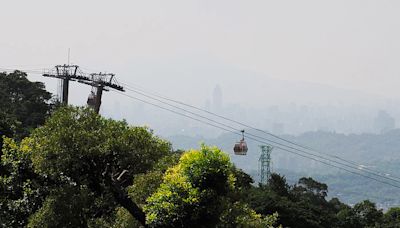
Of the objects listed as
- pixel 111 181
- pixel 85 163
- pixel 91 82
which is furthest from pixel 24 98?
pixel 85 163

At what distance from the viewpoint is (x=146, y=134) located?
15094 millimetres

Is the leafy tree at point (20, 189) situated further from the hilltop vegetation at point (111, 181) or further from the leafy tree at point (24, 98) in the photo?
the leafy tree at point (24, 98)

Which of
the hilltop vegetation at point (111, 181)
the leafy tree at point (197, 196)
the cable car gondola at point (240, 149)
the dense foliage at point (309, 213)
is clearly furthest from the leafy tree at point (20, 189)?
the dense foliage at point (309, 213)

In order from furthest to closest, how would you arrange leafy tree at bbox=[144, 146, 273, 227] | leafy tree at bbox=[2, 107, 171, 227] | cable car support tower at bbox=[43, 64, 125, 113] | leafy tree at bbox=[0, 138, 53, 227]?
cable car support tower at bbox=[43, 64, 125, 113] → leafy tree at bbox=[0, 138, 53, 227] → leafy tree at bbox=[2, 107, 171, 227] → leafy tree at bbox=[144, 146, 273, 227]

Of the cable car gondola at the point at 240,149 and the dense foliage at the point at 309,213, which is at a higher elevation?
the cable car gondola at the point at 240,149

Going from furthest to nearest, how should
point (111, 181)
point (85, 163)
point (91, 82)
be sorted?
point (91, 82) → point (111, 181) → point (85, 163)

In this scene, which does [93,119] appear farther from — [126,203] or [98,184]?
[126,203]

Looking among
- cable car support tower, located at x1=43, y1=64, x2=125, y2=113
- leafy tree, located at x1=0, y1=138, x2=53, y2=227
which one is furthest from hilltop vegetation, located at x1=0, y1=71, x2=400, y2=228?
cable car support tower, located at x1=43, y1=64, x2=125, y2=113

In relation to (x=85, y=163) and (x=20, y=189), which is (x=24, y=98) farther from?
(x=85, y=163)

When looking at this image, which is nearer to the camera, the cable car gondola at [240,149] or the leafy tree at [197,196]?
the leafy tree at [197,196]

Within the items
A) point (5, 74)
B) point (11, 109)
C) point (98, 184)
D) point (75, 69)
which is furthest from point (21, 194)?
point (5, 74)

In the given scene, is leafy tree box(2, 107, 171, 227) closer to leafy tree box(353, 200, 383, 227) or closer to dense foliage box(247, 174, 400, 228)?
dense foliage box(247, 174, 400, 228)

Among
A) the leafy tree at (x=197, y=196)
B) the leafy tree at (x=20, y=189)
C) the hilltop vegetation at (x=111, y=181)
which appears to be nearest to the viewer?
the leafy tree at (x=197, y=196)

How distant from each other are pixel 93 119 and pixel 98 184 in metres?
1.87
